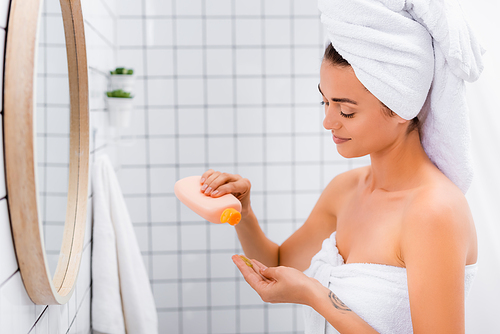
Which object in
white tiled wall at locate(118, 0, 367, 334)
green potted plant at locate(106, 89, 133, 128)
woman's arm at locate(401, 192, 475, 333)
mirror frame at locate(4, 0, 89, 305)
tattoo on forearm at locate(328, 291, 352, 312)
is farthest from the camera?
white tiled wall at locate(118, 0, 367, 334)

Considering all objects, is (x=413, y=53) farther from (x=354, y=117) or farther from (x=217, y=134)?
(x=217, y=134)

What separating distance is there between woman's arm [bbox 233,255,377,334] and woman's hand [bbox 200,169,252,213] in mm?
149

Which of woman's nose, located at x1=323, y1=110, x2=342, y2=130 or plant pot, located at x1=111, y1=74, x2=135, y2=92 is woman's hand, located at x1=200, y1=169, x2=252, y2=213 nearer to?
woman's nose, located at x1=323, y1=110, x2=342, y2=130

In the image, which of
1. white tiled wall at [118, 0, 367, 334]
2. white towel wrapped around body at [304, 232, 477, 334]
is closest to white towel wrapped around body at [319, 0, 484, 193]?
white towel wrapped around body at [304, 232, 477, 334]

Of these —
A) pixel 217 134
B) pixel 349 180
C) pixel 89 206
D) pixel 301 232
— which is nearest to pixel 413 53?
pixel 349 180

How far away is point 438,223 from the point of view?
0.66 metres

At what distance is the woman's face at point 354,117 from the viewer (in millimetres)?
726

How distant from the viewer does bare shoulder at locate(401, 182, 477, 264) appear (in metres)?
0.66

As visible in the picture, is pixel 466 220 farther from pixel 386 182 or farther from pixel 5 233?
pixel 5 233

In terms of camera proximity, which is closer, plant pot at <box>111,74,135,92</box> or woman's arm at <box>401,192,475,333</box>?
woman's arm at <box>401,192,475,333</box>

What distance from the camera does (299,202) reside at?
5.19 feet

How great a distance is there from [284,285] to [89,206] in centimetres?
56

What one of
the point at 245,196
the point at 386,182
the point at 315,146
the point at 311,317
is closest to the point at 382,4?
the point at 386,182

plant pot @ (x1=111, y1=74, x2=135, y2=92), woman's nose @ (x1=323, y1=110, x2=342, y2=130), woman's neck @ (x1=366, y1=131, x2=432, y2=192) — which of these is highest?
plant pot @ (x1=111, y1=74, x2=135, y2=92)
